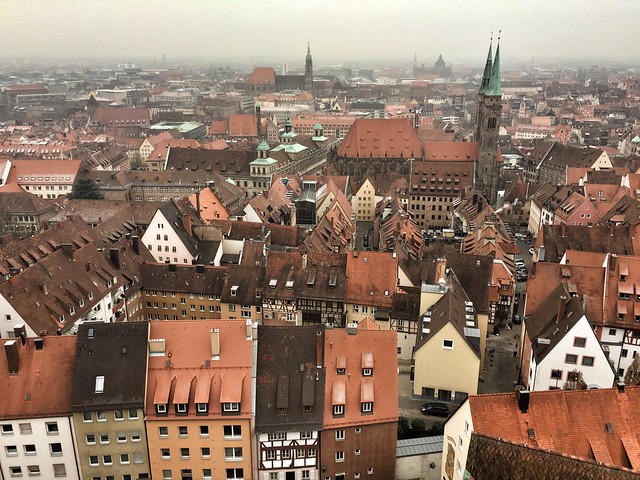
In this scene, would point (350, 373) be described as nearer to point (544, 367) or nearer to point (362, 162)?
point (544, 367)

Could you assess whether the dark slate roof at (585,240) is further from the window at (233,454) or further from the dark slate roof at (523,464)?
the window at (233,454)

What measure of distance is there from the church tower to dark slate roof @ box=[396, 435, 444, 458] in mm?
78807

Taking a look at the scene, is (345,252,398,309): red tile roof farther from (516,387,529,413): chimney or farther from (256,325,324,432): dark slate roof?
(516,387,529,413): chimney

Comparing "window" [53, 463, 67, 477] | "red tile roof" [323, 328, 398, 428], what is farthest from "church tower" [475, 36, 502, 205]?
"window" [53, 463, 67, 477]

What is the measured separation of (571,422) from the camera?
94.5 feet

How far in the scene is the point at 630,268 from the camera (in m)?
48.0

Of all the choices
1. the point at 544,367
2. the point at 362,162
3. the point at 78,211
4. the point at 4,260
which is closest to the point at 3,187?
the point at 78,211

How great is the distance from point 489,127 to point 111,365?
3698 inches

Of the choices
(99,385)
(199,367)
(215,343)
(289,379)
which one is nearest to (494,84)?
(289,379)

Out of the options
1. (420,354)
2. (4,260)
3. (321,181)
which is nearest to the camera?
(420,354)

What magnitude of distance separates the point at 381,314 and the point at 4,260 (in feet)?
127

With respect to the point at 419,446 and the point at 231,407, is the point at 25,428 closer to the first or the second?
the point at 231,407

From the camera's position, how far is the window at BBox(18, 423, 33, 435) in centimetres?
3447

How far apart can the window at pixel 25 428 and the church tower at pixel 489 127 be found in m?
91.4
